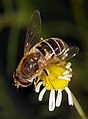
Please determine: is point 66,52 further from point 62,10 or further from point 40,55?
point 62,10

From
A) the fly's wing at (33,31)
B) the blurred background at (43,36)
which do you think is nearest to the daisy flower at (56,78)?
the fly's wing at (33,31)

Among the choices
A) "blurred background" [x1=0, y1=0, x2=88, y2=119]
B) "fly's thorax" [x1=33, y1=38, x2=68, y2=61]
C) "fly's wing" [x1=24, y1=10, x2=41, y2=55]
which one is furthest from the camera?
"blurred background" [x1=0, y1=0, x2=88, y2=119]

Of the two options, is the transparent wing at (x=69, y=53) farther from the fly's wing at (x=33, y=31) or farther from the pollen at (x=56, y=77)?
the fly's wing at (x=33, y=31)

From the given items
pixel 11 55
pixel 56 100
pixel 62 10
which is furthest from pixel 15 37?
pixel 56 100

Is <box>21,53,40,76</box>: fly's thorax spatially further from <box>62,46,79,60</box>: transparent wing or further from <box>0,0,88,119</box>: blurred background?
<box>0,0,88,119</box>: blurred background

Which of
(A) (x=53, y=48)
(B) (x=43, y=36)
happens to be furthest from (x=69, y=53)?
(B) (x=43, y=36)

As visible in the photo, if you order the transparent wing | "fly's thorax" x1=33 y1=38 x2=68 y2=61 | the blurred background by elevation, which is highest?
"fly's thorax" x1=33 y1=38 x2=68 y2=61

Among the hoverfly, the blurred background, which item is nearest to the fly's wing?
the hoverfly

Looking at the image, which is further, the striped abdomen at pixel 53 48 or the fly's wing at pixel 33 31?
the fly's wing at pixel 33 31
